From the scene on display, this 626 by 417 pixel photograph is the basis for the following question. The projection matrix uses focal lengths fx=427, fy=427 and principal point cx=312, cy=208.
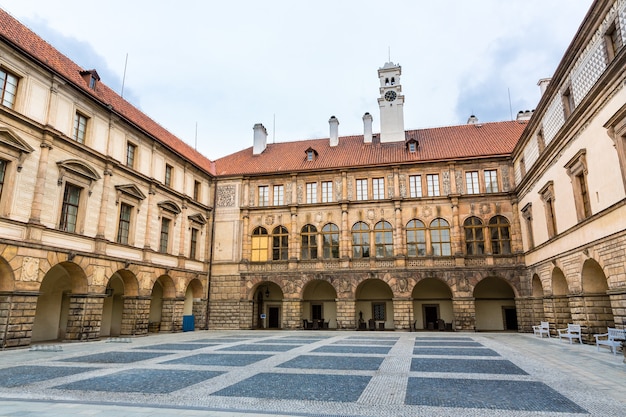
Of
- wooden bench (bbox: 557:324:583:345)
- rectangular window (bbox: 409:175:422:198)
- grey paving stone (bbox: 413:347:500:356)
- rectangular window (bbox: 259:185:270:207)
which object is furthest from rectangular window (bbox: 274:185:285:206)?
wooden bench (bbox: 557:324:583:345)

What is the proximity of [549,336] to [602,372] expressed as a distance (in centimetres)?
1148

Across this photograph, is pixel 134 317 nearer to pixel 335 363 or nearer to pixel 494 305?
pixel 335 363

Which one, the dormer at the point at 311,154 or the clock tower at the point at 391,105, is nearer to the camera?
the dormer at the point at 311,154

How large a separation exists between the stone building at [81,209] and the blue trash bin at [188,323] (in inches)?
25.4

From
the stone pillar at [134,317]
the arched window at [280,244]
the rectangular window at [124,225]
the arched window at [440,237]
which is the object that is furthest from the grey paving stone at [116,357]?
the arched window at [440,237]

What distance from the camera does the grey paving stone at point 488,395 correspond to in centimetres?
713

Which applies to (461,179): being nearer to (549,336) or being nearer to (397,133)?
(397,133)

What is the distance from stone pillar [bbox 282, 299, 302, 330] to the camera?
1136 inches

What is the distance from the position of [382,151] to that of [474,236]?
9.05m

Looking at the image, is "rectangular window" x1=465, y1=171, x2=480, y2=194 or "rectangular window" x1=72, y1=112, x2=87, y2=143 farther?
"rectangular window" x1=465, y1=171, x2=480, y2=194

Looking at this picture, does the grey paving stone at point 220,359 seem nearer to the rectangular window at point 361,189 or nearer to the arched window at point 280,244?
the arched window at point 280,244

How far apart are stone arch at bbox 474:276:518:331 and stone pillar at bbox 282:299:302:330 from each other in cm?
1207

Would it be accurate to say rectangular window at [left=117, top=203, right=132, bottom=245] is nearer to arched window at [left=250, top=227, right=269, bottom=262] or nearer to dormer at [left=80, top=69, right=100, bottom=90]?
dormer at [left=80, top=69, right=100, bottom=90]

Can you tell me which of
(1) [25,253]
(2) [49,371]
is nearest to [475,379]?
(2) [49,371]
